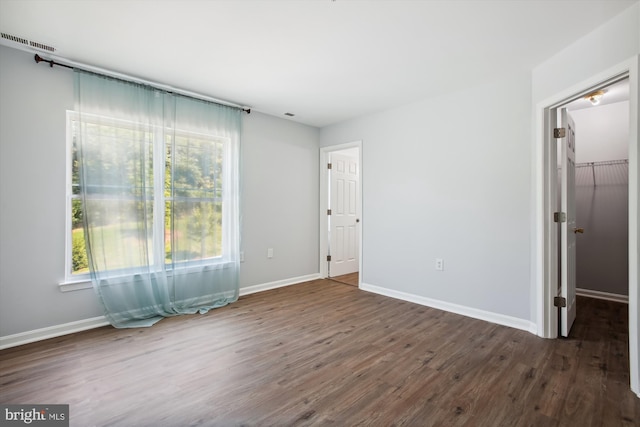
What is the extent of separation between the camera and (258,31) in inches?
87.7

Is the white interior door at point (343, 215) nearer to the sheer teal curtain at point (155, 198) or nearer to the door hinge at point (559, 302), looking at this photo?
the sheer teal curtain at point (155, 198)

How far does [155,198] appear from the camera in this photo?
10.3 ft

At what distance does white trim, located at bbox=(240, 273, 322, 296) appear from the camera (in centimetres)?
404

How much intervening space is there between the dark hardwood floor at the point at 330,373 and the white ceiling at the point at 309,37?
245 centimetres

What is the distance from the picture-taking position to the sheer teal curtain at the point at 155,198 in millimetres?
2824

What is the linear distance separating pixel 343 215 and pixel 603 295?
3.67 m

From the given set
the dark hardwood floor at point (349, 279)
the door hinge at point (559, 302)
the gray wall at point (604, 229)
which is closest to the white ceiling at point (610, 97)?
the gray wall at point (604, 229)

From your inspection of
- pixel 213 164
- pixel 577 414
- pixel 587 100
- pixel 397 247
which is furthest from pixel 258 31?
pixel 587 100

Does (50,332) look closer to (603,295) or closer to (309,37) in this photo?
(309,37)

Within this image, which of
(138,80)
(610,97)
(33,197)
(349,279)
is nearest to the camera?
(33,197)

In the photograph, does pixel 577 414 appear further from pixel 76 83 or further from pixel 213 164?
pixel 76 83

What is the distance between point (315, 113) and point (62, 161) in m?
2.84

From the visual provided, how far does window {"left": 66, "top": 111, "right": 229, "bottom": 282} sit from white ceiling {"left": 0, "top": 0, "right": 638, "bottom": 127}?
636mm

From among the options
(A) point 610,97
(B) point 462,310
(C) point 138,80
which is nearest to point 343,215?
(B) point 462,310
